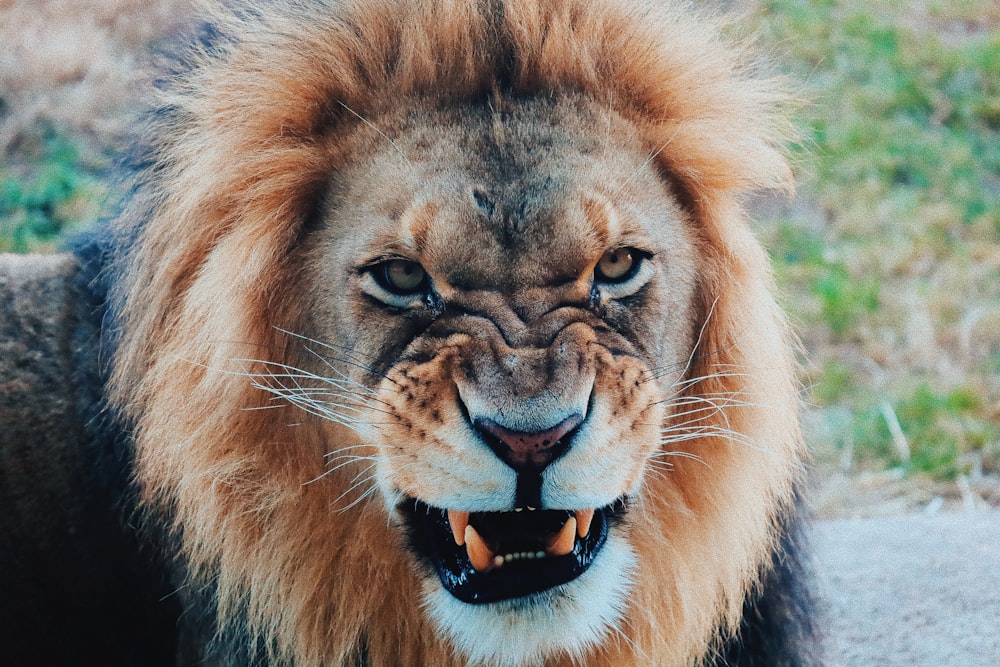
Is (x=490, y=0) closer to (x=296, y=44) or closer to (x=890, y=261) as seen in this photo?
(x=296, y=44)

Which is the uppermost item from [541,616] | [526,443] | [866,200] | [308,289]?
[866,200]

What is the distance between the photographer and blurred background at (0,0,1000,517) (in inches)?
185

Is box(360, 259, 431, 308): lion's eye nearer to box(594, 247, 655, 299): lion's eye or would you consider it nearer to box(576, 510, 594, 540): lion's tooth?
box(594, 247, 655, 299): lion's eye

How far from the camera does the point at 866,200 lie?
20.8 ft

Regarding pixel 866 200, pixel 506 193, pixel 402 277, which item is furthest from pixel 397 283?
pixel 866 200

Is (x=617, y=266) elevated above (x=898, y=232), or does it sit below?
below

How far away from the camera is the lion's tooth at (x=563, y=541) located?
80.1 inches

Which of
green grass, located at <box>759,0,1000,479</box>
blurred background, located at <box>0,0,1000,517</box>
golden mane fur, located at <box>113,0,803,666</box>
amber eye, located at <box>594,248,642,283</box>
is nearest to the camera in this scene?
amber eye, located at <box>594,248,642,283</box>

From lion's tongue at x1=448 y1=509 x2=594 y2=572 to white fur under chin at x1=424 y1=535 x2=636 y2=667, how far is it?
0.07 meters

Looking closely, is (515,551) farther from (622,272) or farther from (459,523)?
(622,272)

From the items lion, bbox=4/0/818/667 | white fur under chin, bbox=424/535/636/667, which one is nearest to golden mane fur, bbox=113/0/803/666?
lion, bbox=4/0/818/667

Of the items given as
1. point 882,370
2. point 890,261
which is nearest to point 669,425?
point 882,370

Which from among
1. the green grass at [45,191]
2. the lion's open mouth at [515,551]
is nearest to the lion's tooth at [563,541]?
the lion's open mouth at [515,551]

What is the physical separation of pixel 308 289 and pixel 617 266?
62 centimetres
